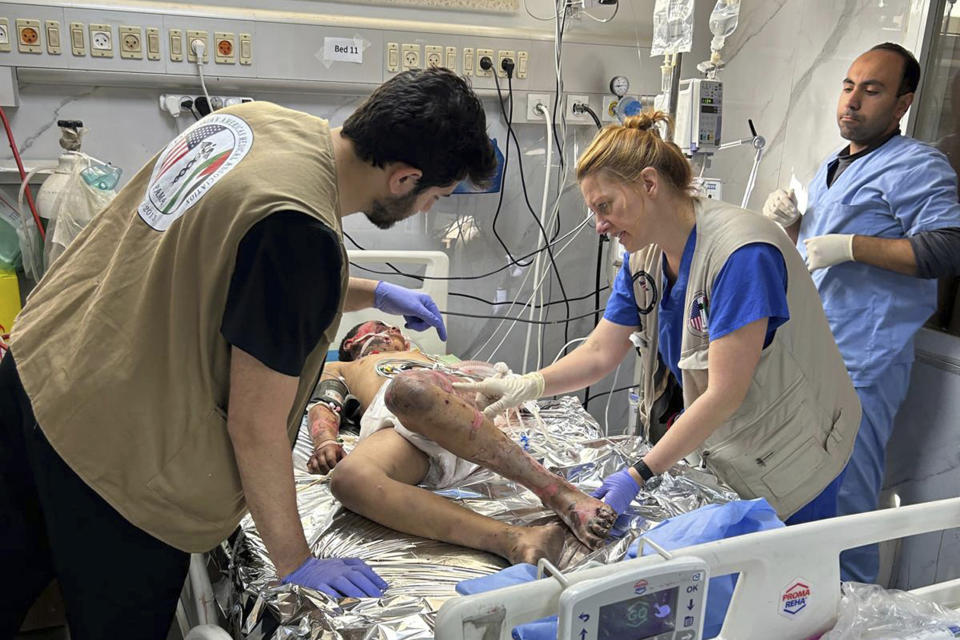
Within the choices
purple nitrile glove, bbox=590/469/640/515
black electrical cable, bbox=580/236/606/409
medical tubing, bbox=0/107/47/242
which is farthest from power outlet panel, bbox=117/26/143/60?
purple nitrile glove, bbox=590/469/640/515

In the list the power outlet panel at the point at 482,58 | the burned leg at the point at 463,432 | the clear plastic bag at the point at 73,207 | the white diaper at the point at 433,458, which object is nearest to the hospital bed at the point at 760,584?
the burned leg at the point at 463,432

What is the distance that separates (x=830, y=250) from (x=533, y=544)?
1.36 metres

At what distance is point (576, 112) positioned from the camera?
3271 mm

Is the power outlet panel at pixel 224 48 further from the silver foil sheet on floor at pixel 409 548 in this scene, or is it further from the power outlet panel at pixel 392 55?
the silver foil sheet on floor at pixel 409 548

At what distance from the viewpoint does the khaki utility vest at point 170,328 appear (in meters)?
1.16

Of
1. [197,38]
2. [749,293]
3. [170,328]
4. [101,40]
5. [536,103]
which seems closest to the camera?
[170,328]

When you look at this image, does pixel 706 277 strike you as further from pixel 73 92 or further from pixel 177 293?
pixel 73 92

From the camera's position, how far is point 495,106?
10.5 ft

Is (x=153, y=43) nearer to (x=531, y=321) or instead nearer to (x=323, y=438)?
(x=323, y=438)

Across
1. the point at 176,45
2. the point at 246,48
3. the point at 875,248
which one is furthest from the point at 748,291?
the point at 176,45

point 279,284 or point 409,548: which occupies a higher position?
point 279,284

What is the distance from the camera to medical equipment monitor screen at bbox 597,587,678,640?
913mm

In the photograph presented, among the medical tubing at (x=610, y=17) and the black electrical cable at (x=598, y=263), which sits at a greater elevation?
the medical tubing at (x=610, y=17)

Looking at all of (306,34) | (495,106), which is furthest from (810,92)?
(306,34)
